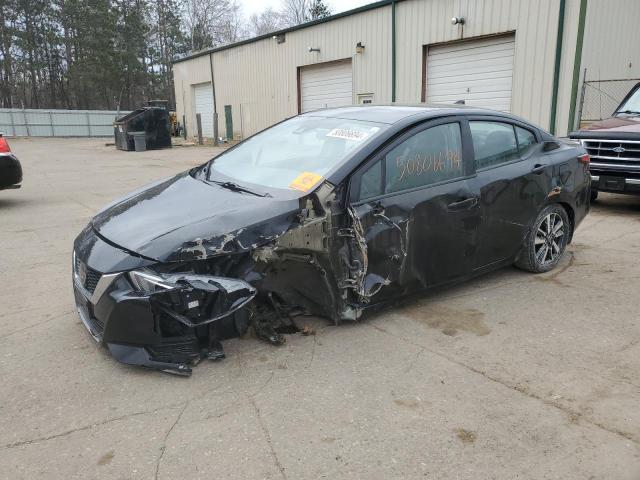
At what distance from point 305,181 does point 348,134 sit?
24.2 inches

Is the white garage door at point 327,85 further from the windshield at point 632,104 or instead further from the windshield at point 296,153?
the windshield at point 296,153

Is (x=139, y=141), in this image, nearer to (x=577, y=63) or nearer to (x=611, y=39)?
(x=577, y=63)

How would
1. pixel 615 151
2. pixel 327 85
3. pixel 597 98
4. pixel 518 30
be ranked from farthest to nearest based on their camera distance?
1. pixel 327 85
2. pixel 518 30
3. pixel 597 98
4. pixel 615 151

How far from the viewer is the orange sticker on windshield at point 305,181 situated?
11.2ft

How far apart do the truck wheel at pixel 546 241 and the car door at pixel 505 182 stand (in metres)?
0.14

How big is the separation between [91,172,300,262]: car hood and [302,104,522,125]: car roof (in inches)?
45.6

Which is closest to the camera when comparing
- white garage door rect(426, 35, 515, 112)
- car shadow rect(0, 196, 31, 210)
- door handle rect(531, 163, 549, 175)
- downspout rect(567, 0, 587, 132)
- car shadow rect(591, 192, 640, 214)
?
door handle rect(531, 163, 549, 175)

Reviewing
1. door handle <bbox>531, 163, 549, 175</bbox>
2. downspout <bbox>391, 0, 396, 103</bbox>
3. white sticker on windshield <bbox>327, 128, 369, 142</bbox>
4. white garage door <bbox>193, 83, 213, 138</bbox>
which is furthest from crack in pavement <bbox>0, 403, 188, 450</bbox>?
white garage door <bbox>193, 83, 213, 138</bbox>

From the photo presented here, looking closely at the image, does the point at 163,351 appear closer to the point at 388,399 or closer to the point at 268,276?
the point at 268,276

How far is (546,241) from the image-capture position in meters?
4.94

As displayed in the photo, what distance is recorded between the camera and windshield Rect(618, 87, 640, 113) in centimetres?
837

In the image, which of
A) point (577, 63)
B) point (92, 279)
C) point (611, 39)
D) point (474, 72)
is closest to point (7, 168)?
point (92, 279)

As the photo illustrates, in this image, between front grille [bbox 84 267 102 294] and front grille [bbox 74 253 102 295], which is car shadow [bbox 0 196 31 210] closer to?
front grille [bbox 74 253 102 295]

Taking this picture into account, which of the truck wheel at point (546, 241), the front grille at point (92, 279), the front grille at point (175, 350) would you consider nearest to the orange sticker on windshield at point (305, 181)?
the front grille at point (175, 350)
